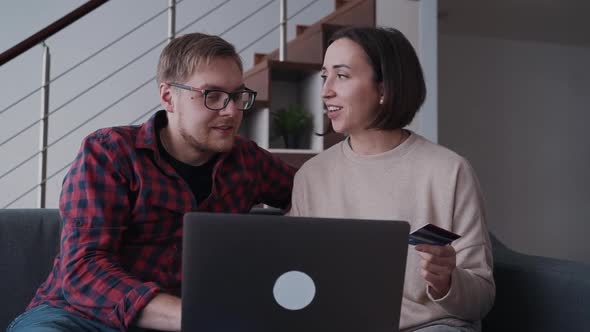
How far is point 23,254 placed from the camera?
1.67 metres

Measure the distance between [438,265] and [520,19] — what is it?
4.75m

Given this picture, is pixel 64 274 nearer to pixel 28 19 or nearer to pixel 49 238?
pixel 49 238

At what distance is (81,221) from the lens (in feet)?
4.53

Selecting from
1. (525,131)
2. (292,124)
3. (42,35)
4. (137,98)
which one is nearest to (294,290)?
(42,35)

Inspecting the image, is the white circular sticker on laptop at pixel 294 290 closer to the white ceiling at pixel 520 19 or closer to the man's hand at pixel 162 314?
the man's hand at pixel 162 314

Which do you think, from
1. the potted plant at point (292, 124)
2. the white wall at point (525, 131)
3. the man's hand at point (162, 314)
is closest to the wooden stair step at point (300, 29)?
Result: the potted plant at point (292, 124)

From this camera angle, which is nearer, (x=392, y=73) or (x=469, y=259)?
(x=469, y=259)

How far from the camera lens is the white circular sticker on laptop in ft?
3.15

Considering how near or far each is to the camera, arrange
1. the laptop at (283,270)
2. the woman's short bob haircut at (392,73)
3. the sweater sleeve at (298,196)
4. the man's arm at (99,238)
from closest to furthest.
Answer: the laptop at (283,270) < the man's arm at (99,238) < the woman's short bob haircut at (392,73) < the sweater sleeve at (298,196)

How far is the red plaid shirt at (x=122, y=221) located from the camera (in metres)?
1.32

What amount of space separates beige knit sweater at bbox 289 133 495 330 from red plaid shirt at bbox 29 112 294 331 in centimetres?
27

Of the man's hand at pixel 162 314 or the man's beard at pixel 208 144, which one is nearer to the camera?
the man's hand at pixel 162 314

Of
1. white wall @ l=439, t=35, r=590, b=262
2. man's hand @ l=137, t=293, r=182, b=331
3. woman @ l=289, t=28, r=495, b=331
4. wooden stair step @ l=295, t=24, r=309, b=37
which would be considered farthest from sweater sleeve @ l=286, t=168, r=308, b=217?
white wall @ l=439, t=35, r=590, b=262

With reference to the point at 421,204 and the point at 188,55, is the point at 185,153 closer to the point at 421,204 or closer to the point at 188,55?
the point at 188,55
